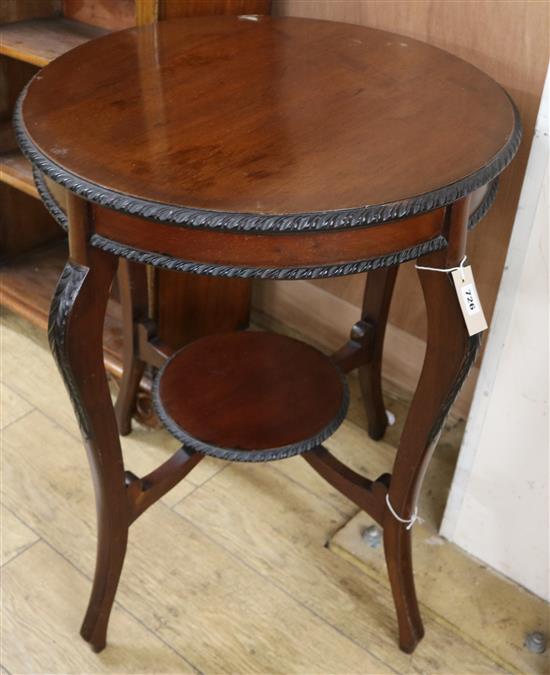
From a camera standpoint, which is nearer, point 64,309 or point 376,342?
point 64,309

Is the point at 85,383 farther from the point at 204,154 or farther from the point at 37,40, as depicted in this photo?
the point at 37,40

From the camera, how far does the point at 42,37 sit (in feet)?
4.94

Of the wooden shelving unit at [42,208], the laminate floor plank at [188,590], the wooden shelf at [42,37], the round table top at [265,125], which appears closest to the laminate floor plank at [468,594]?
the laminate floor plank at [188,590]

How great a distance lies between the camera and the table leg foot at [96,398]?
35.2 inches

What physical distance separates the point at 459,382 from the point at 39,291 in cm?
103

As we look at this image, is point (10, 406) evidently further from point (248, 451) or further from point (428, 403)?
point (428, 403)

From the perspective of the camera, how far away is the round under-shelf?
3.90 ft

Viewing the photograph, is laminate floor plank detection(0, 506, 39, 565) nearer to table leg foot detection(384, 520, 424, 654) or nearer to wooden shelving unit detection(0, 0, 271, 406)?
wooden shelving unit detection(0, 0, 271, 406)

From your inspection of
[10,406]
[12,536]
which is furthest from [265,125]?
[10,406]

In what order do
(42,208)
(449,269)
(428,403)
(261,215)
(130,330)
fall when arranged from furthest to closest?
(42,208) → (130,330) → (428,403) → (449,269) → (261,215)

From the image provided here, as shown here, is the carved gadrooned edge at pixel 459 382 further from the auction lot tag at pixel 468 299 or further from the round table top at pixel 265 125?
the round table top at pixel 265 125

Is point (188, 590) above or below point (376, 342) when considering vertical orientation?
below

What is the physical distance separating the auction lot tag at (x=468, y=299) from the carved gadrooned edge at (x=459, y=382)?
28mm

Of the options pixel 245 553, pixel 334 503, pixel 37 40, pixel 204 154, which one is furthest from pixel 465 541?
pixel 37 40
